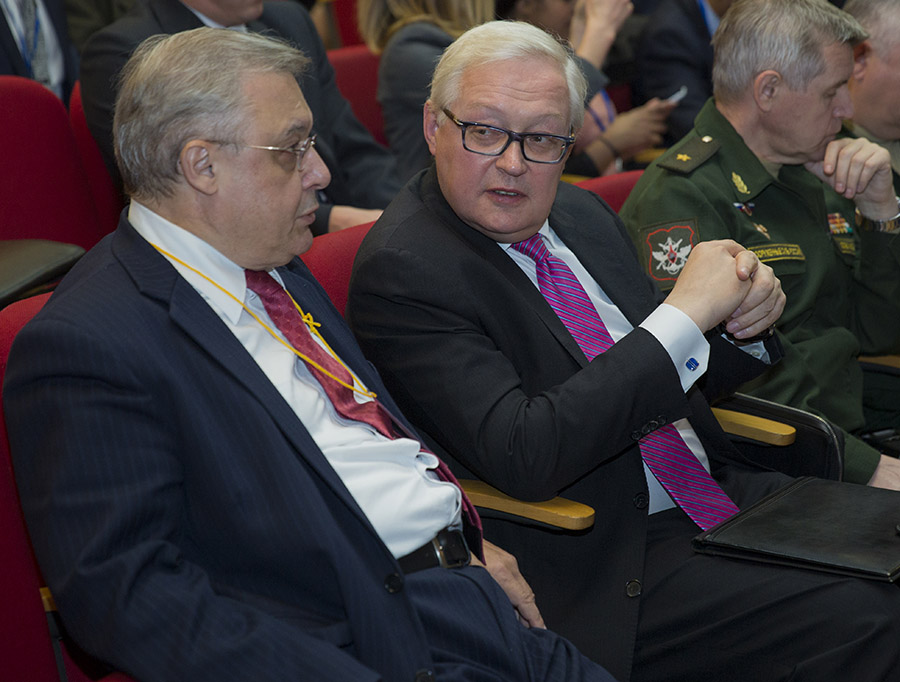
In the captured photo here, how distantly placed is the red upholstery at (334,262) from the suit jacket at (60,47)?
5.48 ft

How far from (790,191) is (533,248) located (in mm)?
922

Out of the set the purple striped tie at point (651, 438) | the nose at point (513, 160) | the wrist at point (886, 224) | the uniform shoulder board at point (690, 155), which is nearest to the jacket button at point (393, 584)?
the purple striped tie at point (651, 438)

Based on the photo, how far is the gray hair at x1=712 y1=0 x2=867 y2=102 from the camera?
2428 millimetres

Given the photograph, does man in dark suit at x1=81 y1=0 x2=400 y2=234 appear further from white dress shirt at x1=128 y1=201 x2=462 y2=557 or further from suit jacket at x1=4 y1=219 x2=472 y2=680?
suit jacket at x1=4 y1=219 x2=472 y2=680

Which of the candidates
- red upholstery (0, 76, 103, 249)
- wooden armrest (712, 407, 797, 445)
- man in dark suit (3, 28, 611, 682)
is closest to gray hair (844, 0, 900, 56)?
wooden armrest (712, 407, 797, 445)

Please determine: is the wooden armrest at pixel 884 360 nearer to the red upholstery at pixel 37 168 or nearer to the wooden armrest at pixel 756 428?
the wooden armrest at pixel 756 428

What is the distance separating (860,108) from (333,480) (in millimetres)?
2212

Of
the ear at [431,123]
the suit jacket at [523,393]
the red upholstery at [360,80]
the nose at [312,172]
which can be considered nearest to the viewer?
the nose at [312,172]

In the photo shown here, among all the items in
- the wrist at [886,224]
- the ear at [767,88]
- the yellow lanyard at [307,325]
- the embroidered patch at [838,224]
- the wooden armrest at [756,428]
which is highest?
the ear at [767,88]

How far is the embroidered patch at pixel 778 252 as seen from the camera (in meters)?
2.38

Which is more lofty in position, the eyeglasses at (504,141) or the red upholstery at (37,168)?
the eyeglasses at (504,141)

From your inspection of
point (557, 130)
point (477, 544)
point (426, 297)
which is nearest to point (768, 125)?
point (557, 130)

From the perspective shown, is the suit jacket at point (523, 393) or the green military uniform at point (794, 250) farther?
the green military uniform at point (794, 250)

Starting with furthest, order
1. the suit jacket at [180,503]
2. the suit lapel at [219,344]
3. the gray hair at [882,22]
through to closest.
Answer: the gray hair at [882,22] → the suit lapel at [219,344] → the suit jacket at [180,503]
